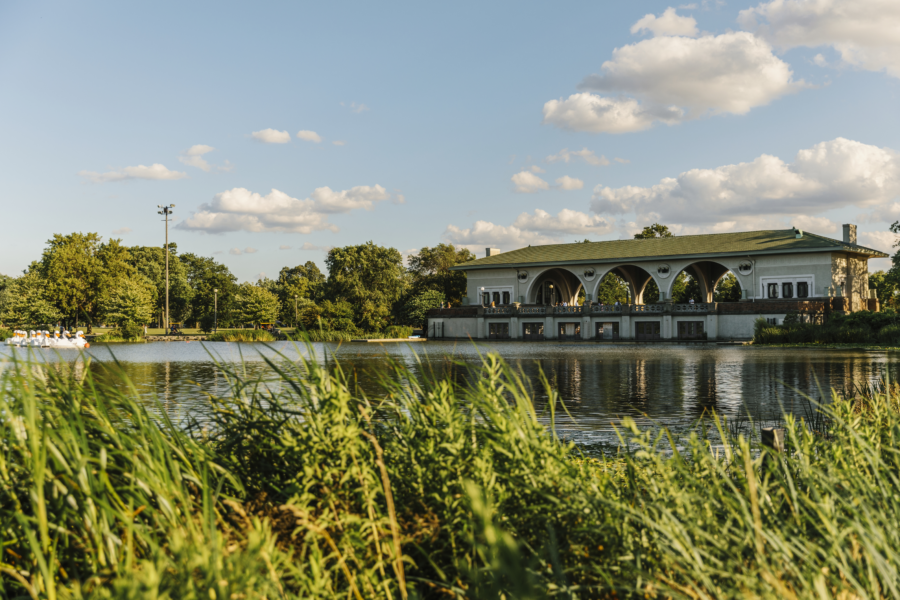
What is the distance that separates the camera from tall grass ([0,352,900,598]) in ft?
5.70

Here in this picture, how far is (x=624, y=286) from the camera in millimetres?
72188

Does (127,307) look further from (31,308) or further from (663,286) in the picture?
(663,286)

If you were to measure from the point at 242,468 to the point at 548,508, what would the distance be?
119cm

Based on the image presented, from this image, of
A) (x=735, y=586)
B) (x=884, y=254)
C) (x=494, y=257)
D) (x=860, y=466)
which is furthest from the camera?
(x=494, y=257)

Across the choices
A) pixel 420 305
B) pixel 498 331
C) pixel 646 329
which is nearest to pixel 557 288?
pixel 498 331

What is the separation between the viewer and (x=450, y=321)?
2015 inches

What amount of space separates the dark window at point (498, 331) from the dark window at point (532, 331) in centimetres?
142

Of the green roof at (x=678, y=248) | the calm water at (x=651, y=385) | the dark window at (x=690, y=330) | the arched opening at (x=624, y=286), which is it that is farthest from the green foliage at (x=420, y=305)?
the calm water at (x=651, y=385)

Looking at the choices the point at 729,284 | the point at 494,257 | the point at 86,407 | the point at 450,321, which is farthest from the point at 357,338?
the point at 86,407

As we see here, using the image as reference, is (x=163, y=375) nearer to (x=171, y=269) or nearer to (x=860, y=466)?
(x=860, y=466)

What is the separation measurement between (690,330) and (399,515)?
142 ft

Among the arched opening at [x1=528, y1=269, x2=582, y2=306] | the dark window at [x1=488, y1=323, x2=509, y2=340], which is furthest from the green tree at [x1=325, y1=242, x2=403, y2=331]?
the arched opening at [x1=528, y1=269, x2=582, y2=306]

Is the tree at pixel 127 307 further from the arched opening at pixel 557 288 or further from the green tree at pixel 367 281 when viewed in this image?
the arched opening at pixel 557 288

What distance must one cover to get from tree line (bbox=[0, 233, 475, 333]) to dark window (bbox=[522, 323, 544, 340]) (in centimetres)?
1113
